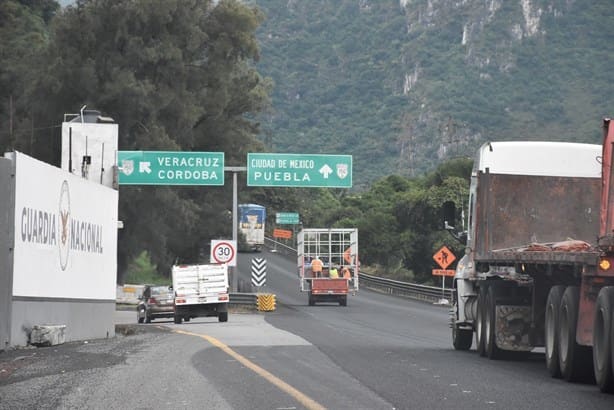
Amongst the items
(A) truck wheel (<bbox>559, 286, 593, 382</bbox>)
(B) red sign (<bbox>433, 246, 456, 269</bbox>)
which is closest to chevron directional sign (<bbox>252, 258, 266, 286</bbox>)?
(B) red sign (<bbox>433, 246, 456, 269</bbox>)

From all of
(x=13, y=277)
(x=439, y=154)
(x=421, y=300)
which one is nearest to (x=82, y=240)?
(x=13, y=277)

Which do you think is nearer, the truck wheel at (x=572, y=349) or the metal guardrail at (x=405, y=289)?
the truck wheel at (x=572, y=349)

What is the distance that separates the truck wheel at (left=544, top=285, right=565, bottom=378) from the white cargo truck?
26.8 meters

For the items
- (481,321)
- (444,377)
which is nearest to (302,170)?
(481,321)

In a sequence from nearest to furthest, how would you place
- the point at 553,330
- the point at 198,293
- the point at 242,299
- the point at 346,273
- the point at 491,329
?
the point at 553,330, the point at 491,329, the point at 198,293, the point at 242,299, the point at 346,273

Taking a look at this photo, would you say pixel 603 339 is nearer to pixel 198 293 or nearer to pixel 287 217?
pixel 198 293

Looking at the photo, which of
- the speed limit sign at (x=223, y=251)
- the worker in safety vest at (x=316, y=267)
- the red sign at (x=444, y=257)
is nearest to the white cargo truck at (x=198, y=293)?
the speed limit sign at (x=223, y=251)

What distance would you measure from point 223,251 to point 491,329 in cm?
3201

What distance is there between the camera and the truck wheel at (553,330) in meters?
16.1

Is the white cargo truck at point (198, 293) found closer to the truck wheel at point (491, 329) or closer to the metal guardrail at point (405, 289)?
the metal guardrail at point (405, 289)

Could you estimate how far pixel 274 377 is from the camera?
590 inches

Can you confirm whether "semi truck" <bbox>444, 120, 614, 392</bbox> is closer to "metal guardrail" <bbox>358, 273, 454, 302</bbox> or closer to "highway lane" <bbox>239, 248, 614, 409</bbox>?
"highway lane" <bbox>239, 248, 614, 409</bbox>

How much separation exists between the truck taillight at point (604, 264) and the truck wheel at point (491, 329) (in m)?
5.61

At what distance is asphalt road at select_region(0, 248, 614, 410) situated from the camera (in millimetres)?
12359
